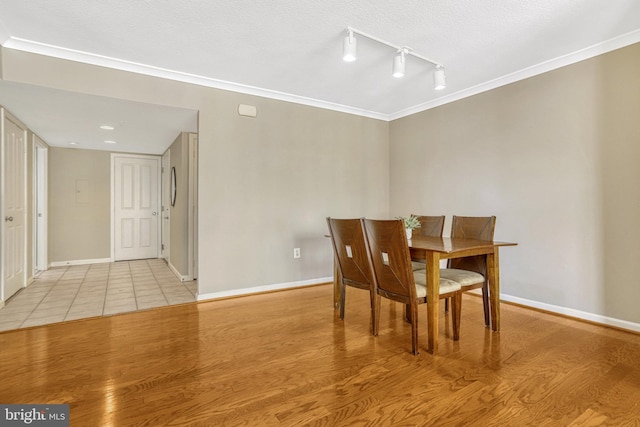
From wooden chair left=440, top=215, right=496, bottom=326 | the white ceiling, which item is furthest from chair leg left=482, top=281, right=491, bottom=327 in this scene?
the white ceiling

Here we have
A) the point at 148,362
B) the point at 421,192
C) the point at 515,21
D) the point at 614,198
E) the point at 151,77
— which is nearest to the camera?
the point at 148,362

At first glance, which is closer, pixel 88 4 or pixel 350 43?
pixel 88 4

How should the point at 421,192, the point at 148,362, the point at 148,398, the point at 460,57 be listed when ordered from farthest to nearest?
the point at 421,192 → the point at 460,57 → the point at 148,362 → the point at 148,398

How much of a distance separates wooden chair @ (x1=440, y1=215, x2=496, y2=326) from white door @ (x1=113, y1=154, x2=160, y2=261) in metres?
5.45

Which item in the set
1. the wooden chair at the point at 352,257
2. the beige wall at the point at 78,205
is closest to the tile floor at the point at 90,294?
the beige wall at the point at 78,205

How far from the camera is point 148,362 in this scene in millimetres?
1972

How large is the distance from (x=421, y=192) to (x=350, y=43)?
238cm

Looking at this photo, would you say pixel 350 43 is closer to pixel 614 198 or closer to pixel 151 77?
pixel 151 77

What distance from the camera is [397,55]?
2.57 meters

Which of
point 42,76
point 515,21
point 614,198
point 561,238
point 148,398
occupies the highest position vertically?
point 515,21

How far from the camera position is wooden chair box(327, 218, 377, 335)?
235cm

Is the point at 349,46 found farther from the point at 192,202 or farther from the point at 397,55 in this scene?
the point at 192,202

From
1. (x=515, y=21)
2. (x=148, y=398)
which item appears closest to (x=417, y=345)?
(x=148, y=398)

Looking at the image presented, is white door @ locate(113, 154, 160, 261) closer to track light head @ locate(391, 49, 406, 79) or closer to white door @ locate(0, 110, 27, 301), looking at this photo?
white door @ locate(0, 110, 27, 301)
